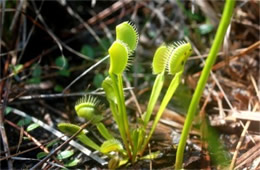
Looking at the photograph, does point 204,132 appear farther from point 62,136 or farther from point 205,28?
point 205,28

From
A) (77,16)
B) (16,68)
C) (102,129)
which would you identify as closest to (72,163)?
(102,129)

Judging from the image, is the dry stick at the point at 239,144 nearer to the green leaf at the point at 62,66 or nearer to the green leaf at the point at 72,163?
the green leaf at the point at 72,163

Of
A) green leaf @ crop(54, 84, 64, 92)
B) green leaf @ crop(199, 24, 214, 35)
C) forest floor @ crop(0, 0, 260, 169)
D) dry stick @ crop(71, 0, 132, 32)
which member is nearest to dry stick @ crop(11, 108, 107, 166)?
forest floor @ crop(0, 0, 260, 169)

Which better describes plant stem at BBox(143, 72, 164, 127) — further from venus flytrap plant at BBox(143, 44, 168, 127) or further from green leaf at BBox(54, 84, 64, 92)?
green leaf at BBox(54, 84, 64, 92)

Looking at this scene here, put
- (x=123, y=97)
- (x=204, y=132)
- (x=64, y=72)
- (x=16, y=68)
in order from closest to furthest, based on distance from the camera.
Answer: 1. (x=123, y=97)
2. (x=204, y=132)
3. (x=16, y=68)
4. (x=64, y=72)

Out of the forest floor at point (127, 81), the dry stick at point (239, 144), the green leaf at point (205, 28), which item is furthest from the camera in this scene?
the green leaf at point (205, 28)

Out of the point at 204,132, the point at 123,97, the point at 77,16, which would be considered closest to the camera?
the point at 123,97

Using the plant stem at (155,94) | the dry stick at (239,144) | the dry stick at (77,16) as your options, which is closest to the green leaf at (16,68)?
the dry stick at (77,16)

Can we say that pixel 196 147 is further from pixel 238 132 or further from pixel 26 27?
pixel 26 27
